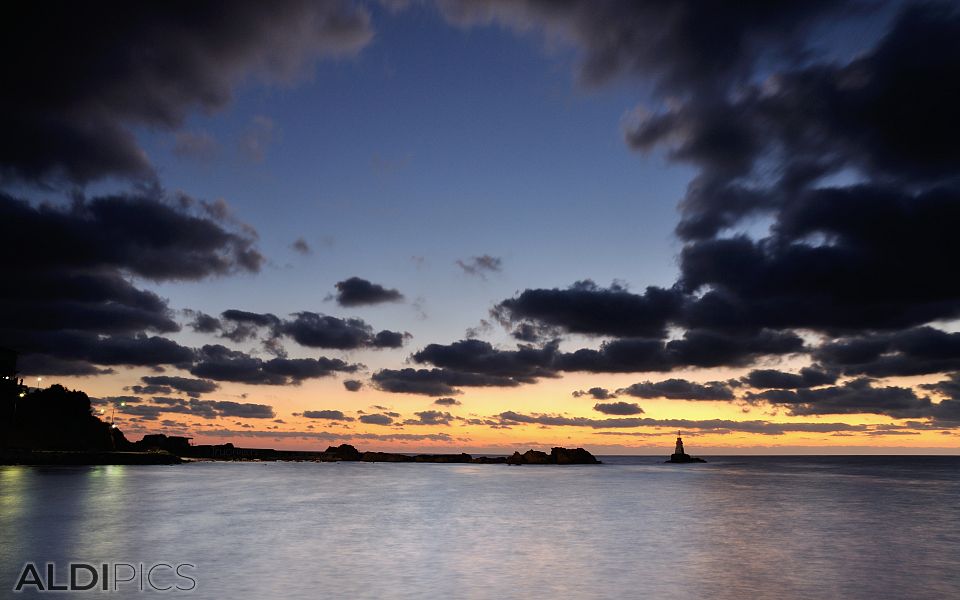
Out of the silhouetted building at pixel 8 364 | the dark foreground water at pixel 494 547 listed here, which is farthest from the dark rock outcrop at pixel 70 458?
the dark foreground water at pixel 494 547

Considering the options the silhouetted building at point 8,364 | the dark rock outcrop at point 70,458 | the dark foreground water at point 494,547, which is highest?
the silhouetted building at point 8,364

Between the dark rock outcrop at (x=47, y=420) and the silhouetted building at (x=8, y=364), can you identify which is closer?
the dark rock outcrop at (x=47, y=420)

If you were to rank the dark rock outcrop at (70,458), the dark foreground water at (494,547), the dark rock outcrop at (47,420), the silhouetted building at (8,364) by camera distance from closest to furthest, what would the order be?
the dark foreground water at (494,547) → the dark rock outcrop at (70,458) → the dark rock outcrop at (47,420) → the silhouetted building at (8,364)

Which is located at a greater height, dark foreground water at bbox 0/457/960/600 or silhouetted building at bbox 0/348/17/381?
silhouetted building at bbox 0/348/17/381

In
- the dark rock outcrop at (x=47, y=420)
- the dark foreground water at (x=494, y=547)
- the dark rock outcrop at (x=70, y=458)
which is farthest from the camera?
the dark rock outcrop at (x=47, y=420)

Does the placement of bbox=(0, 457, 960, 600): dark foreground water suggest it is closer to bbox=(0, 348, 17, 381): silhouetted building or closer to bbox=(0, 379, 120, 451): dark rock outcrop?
bbox=(0, 379, 120, 451): dark rock outcrop

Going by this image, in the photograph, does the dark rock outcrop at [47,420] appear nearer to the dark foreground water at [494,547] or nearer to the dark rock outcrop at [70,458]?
the dark rock outcrop at [70,458]

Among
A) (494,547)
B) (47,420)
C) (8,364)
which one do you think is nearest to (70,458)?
(47,420)

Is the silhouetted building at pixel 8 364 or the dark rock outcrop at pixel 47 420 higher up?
the silhouetted building at pixel 8 364

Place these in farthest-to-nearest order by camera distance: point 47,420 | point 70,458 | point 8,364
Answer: point 47,420
point 8,364
point 70,458

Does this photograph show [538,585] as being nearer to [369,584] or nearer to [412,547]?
[369,584]

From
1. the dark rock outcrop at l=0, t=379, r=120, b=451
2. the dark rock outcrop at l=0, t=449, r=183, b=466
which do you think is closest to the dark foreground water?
Answer: the dark rock outcrop at l=0, t=449, r=183, b=466

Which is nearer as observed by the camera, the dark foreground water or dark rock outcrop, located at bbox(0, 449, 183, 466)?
the dark foreground water

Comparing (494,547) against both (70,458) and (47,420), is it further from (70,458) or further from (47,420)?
(47,420)
